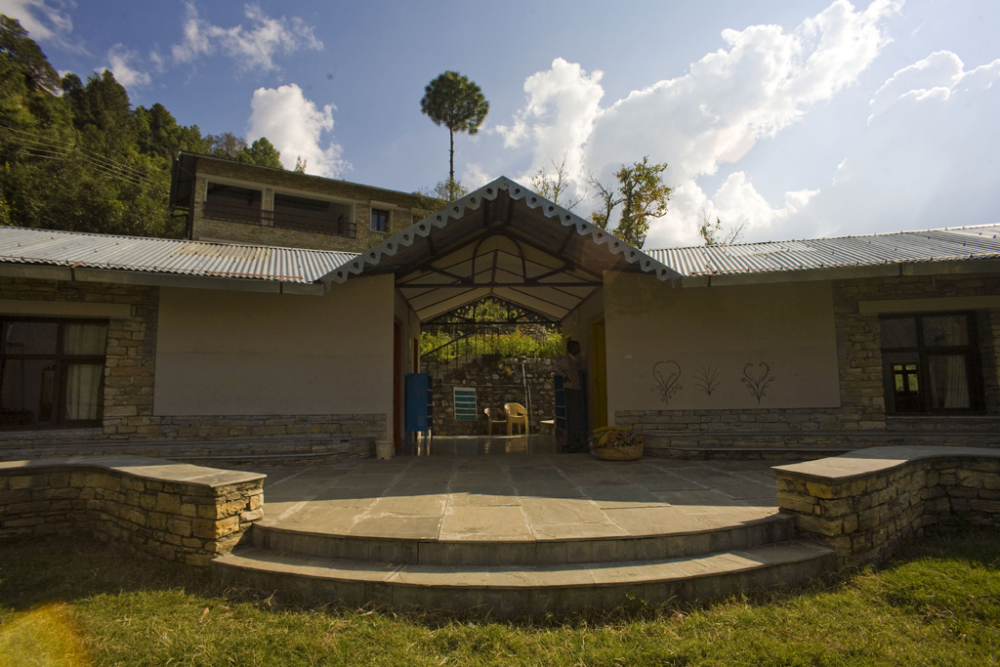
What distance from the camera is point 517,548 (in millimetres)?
3727

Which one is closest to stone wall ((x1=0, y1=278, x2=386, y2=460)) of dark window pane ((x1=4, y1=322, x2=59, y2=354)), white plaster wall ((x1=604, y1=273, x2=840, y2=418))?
dark window pane ((x1=4, y1=322, x2=59, y2=354))

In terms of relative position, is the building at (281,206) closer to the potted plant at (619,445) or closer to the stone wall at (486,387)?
the stone wall at (486,387)

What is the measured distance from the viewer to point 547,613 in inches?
129

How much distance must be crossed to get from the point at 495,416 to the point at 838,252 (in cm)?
1044

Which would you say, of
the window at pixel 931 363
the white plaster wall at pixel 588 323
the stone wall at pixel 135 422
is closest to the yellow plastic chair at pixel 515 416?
the white plaster wall at pixel 588 323

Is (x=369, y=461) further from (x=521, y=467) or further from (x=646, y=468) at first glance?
(x=646, y=468)

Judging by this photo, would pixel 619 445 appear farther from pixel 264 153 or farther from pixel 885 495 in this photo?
pixel 264 153

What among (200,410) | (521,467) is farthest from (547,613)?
(200,410)

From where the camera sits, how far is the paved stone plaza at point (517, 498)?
13.3ft

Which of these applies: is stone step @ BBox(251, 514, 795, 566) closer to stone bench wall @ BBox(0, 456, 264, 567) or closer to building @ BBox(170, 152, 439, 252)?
stone bench wall @ BBox(0, 456, 264, 567)

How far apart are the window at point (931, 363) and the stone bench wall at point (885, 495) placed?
2.95m

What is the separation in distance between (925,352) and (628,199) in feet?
52.7

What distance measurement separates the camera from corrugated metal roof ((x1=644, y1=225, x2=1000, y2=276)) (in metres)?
6.86

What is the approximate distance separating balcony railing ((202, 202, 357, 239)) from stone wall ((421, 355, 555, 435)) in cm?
1106
